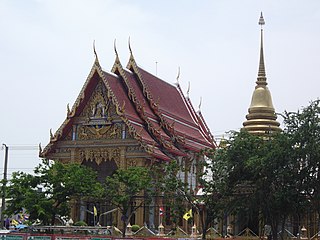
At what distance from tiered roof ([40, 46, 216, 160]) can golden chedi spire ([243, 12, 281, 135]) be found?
4324mm

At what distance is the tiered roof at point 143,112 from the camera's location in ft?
143

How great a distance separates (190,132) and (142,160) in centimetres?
933

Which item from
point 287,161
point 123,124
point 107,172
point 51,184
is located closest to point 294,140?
point 287,161

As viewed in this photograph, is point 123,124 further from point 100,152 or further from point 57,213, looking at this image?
point 57,213

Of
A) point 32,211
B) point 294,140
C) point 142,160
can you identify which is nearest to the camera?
point 294,140

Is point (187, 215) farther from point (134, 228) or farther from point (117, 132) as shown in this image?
point (117, 132)

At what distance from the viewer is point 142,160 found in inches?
1683

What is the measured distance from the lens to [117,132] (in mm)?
43938

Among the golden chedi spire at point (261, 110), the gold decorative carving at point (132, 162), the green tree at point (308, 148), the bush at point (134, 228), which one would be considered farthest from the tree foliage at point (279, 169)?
the golden chedi spire at point (261, 110)

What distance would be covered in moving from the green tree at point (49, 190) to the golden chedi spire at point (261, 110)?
585 inches

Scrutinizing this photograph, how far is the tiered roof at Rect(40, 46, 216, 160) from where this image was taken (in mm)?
43634

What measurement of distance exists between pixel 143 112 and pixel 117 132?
247 centimetres

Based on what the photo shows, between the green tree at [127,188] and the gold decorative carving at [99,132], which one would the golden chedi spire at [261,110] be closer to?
the gold decorative carving at [99,132]

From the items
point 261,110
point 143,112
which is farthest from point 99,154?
point 261,110
